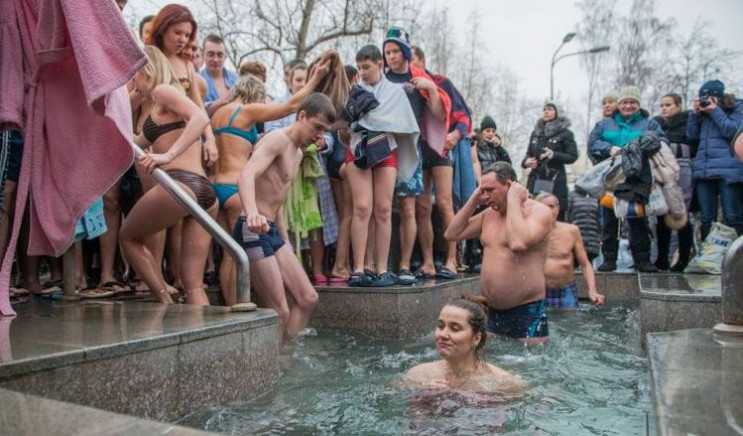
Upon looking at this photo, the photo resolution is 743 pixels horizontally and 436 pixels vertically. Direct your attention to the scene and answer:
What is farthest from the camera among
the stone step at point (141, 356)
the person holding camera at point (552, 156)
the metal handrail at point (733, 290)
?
the person holding camera at point (552, 156)

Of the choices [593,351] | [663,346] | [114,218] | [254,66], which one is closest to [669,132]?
[593,351]

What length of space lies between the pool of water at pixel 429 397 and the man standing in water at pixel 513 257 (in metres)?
0.20

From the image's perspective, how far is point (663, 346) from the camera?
3.21m

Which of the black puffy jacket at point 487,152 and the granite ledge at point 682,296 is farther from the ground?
the black puffy jacket at point 487,152

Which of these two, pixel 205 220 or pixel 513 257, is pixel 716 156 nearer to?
pixel 513 257

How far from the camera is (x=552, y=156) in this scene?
959 centimetres

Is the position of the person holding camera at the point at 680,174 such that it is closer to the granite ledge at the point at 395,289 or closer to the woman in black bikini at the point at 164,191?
the granite ledge at the point at 395,289

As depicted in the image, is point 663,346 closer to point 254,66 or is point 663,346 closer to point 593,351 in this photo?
point 593,351

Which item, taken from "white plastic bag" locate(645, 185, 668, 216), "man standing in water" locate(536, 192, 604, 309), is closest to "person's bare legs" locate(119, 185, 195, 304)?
"man standing in water" locate(536, 192, 604, 309)

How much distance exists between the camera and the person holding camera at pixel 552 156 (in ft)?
31.7

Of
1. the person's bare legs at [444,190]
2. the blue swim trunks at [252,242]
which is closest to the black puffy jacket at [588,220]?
the person's bare legs at [444,190]

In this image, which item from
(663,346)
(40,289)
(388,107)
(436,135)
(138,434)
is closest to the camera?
(138,434)

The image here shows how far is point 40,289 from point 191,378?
256cm

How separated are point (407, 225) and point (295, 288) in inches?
83.7
